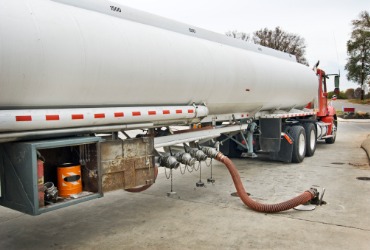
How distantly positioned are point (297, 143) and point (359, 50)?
51639mm

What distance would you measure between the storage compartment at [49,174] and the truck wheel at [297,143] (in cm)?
770

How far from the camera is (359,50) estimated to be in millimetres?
56469

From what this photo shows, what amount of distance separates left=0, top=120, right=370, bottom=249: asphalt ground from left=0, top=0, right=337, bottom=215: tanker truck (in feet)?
2.78

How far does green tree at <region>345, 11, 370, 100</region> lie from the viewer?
182 feet

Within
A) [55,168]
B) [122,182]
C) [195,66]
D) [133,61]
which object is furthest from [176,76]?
[55,168]

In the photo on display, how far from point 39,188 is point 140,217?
2472mm

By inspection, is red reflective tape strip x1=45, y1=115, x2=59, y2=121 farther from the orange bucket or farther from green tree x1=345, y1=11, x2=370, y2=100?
green tree x1=345, y1=11, x2=370, y2=100

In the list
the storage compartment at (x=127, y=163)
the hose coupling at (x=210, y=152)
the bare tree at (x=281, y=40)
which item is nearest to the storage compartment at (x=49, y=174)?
the storage compartment at (x=127, y=163)

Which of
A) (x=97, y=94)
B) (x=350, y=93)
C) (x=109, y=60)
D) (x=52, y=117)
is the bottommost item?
(x=52, y=117)

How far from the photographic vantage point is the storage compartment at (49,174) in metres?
4.28

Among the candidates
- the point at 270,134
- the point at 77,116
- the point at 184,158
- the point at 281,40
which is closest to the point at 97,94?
the point at 77,116

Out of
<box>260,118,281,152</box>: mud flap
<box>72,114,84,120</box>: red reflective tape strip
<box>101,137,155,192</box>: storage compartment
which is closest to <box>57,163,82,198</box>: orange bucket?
<box>101,137,155,192</box>: storage compartment

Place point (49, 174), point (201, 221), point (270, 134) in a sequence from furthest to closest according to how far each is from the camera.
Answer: point (270, 134)
point (201, 221)
point (49, 174)

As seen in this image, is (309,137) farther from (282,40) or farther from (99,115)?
(282,40)
